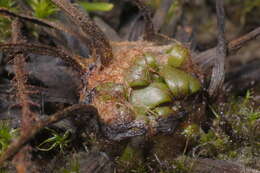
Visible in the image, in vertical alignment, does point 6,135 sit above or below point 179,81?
below

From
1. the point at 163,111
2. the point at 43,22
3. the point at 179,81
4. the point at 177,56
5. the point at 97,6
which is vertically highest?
the point at 97,6

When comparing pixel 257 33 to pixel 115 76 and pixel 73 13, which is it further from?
pixel 73 13

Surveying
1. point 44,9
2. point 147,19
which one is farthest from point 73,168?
point 44,9

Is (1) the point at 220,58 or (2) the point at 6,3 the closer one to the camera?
(1) the point at 220,58

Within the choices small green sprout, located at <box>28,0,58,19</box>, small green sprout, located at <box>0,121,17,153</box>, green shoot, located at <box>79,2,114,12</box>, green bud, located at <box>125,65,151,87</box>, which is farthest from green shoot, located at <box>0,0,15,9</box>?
green bud, located at <box>125,65,151,87</box>

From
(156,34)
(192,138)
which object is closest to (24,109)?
(192,138)

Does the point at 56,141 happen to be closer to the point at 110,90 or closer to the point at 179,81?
the point at 110,90

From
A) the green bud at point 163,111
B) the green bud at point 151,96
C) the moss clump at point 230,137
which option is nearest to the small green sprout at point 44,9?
the green bud at point 151,96

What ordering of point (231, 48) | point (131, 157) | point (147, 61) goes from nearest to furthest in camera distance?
point (131, 157), point (147, 61), point (231, 48)

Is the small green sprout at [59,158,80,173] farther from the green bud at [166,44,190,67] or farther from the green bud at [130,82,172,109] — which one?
the green bud at [166,44,190,67]
